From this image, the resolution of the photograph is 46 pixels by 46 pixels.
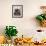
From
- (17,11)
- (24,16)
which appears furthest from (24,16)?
(17,11)

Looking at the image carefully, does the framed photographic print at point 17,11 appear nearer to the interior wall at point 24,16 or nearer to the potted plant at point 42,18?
the interior wall at point 24,16

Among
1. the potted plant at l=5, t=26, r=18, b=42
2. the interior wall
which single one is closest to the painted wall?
the interior wall

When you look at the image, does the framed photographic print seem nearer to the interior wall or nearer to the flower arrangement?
the interior wall

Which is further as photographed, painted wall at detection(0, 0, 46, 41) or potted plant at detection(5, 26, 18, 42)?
painted wall at detection(0, 0, 46, 41)

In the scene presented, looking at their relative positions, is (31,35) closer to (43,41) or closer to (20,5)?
(43,41)

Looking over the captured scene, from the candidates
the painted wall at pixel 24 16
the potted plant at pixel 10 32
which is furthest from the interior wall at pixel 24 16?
the potted plant at pixel 10 32

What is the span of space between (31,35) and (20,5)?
66 cm

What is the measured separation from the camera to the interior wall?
364 cm

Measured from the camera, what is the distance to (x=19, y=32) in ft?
11.9

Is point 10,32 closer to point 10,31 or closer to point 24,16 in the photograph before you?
point 10,31

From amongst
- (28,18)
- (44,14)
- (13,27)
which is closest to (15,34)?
(13,27)

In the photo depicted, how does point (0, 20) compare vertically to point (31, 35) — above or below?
above

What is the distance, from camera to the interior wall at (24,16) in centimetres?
364

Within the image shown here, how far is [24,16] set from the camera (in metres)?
3.65
